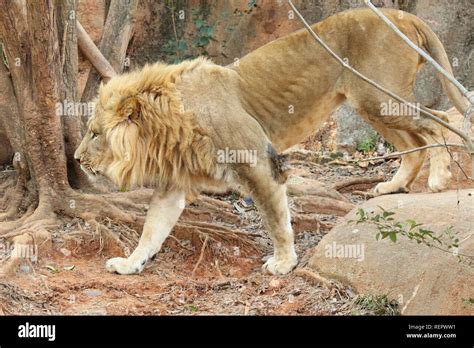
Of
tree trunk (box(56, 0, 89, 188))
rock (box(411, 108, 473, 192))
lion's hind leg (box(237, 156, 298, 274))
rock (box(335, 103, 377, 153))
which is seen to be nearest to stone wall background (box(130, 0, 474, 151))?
rock (box(335, 103, 377, 153))

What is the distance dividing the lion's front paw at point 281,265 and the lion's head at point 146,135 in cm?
82

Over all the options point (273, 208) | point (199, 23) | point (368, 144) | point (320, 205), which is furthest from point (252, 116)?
point (199, 23)

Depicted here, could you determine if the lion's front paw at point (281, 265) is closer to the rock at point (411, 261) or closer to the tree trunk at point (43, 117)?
the rock at point (411, 261)

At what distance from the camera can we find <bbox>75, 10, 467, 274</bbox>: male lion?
5664 millimetres

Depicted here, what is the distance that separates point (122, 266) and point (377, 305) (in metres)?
1.94

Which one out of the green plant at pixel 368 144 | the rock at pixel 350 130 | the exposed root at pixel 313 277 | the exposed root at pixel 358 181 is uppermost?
the rock at pixel 350 130

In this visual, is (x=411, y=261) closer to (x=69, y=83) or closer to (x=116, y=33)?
(x=69, y=83)

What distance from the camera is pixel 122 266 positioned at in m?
5.89

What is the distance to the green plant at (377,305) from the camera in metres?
4.91

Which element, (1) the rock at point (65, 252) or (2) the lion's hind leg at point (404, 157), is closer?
(1) the rock at point (65, 252)

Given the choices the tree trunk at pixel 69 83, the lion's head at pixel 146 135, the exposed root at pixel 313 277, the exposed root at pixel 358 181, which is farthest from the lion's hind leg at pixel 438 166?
the tree trunk at pixel 69 83

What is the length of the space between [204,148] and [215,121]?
0.68ft
